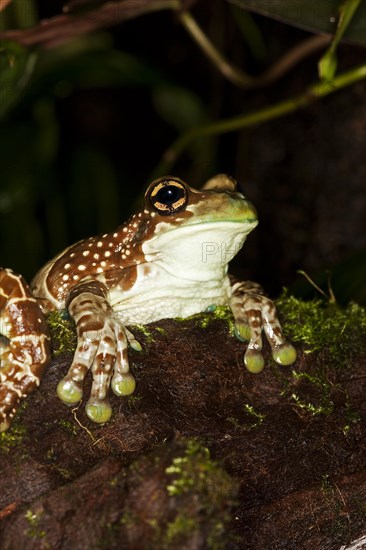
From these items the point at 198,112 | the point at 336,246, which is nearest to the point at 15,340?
the point at 336,246

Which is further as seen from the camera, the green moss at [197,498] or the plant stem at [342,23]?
the plant stem at [342,23]

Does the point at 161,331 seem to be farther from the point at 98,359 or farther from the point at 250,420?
the point at 250,420

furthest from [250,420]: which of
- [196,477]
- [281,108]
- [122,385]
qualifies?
[281,108]

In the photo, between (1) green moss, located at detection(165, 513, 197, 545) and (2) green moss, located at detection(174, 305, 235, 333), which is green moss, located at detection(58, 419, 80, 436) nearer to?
(1) green moss, located at detection(165, 513, 197, 545)

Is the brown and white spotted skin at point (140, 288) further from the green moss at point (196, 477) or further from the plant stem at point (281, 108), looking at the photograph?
the plant stem at point (281, 108)

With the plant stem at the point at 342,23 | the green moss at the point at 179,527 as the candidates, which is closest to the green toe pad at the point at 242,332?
the green moss at the point at 179,527

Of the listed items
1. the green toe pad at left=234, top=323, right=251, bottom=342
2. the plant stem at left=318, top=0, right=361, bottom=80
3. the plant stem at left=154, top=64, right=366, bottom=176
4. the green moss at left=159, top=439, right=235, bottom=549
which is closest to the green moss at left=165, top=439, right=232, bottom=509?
the green moss at left=159, top=439, right=235, bottom=549

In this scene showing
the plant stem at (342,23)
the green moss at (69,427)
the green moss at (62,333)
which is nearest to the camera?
the green moss at (69,427)
